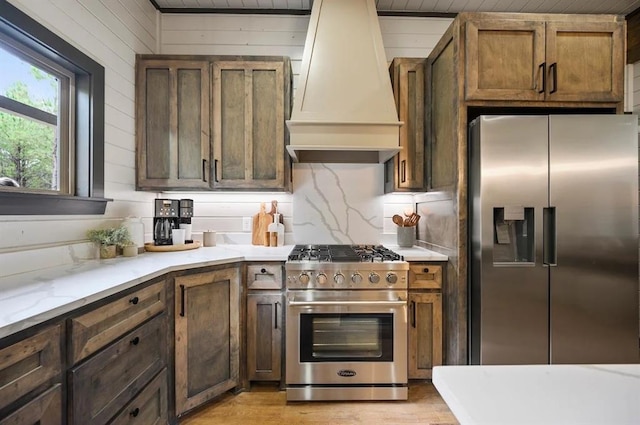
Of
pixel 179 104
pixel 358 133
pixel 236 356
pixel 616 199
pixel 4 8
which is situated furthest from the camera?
pixel 179 104

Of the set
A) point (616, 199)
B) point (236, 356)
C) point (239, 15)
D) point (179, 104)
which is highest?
point (239, 15)

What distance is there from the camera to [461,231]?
1947mm

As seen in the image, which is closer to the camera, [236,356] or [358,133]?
[236,356]

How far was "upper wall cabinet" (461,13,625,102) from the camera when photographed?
1.89 meters

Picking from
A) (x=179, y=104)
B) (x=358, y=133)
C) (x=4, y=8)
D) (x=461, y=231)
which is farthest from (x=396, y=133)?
(x=4, y=8)

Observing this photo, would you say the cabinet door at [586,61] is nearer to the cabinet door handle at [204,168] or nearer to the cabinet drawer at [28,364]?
the cabinet door handle at [204,168]

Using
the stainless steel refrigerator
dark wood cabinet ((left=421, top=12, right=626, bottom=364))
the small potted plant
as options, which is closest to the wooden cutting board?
the small potted plant

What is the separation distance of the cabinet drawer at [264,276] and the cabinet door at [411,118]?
1188 millimetres

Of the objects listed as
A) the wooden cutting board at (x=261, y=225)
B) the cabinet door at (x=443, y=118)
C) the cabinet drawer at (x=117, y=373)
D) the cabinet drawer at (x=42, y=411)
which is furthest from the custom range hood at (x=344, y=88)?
the cabinet drawer at (x=42, y=411)

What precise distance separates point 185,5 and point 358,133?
197 centimetres

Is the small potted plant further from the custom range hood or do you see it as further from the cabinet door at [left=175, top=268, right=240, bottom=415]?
the custom range hood

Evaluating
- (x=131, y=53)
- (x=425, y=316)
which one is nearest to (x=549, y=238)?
(x=425, y=316)

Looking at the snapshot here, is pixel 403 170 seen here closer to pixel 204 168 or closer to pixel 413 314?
pixel 413 314

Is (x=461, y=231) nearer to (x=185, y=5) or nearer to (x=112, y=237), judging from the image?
(x=112, y=237)
